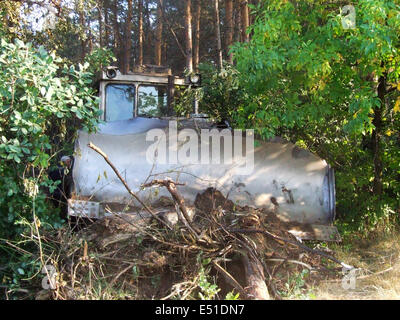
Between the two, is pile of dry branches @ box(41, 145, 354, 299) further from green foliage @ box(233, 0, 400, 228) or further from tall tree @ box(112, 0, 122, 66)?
tall tree @ box(112, 0, 122, 66)

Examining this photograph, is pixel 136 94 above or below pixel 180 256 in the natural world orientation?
above

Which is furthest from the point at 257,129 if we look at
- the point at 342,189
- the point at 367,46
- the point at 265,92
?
the point at 342,189

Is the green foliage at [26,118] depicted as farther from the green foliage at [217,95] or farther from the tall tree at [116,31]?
the tall tree at [116,31]

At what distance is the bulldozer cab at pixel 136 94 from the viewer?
624 cm

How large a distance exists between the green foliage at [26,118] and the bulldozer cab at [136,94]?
184cm

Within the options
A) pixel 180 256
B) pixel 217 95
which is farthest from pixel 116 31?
pixel 180 256

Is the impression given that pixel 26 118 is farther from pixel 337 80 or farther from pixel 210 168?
pixel 337 80

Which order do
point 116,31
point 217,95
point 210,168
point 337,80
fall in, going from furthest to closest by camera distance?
point 116,31 → point 217,95 → point 210,168 → point 337,80

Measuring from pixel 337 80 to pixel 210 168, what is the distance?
5.97ft

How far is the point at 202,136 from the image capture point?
5152 millimetres

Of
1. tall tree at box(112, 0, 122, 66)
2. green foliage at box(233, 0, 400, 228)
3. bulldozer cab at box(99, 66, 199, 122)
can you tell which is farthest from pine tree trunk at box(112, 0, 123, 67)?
green foliage at box(233, 0, 400, 228)

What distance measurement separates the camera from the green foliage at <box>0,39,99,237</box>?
3.76 m

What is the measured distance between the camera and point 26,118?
12.6ft

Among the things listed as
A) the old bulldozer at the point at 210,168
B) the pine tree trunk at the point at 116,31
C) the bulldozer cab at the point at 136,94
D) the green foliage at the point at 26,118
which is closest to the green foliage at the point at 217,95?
the bulldozer cab at the point at 136,94
